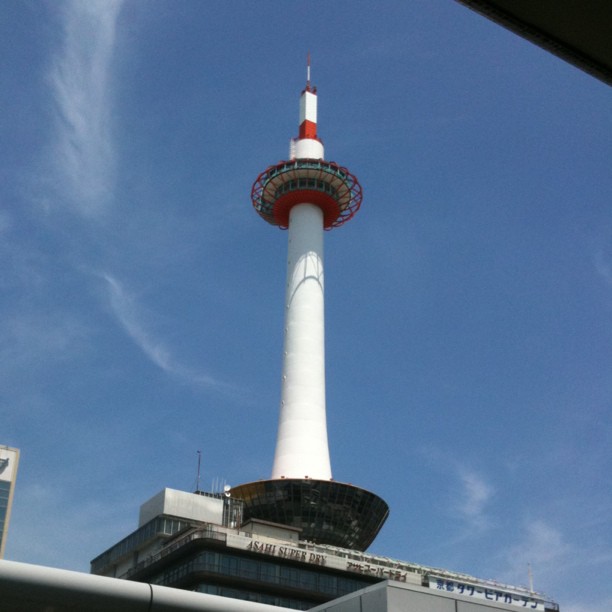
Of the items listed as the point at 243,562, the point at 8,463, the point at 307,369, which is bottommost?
the point at 243,562

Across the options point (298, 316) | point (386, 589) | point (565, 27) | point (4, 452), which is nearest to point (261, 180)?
point (298, 316)

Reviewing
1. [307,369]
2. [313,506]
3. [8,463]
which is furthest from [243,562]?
[8,463]

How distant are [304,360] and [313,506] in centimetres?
1861

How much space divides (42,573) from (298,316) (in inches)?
4016

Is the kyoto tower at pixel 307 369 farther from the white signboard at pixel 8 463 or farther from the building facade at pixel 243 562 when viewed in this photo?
the white signboard at pixel 8 463

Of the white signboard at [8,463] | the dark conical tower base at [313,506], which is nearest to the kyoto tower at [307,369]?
the dark conical tower base at [313,506]

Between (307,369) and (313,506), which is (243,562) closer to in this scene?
(313,506)

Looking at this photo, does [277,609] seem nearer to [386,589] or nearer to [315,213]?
[386,589]

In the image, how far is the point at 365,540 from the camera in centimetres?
11156

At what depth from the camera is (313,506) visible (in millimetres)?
104875

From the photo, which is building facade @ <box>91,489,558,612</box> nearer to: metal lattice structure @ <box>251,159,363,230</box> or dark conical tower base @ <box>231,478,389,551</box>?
dark conical tower base @ <box>231,478,389,551</box>

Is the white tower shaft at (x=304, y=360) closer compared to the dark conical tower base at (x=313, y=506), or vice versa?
the dark conical tower base at (x=313, y=506)

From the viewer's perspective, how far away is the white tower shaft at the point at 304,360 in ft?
356

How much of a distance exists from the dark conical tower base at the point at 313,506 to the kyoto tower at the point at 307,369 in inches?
4.5
